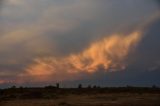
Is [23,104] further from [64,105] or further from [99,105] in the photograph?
[99,105]

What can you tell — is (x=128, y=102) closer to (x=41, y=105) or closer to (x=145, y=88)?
(x=41, y=105)

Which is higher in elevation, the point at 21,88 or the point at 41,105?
the point at 21,88

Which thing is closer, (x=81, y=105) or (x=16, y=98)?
(x=81, y=105)

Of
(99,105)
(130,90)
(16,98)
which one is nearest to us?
(99,105)

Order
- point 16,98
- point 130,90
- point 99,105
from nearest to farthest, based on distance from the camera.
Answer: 1. point 99,105
2. point 16,98
3. point 130,90

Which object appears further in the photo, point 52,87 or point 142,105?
point 52,87

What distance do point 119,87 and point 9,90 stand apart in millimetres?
18563

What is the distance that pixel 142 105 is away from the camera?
45688mm

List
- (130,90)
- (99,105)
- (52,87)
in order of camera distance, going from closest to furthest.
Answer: (99,105), (130,90), (52,87)

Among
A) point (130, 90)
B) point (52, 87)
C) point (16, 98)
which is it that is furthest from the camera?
point (52, 87)

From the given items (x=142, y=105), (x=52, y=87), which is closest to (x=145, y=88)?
(x=52, y=87)

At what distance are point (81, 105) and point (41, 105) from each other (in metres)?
4.43

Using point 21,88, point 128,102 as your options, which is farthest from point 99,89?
point 128,102

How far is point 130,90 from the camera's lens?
66.8 meters
